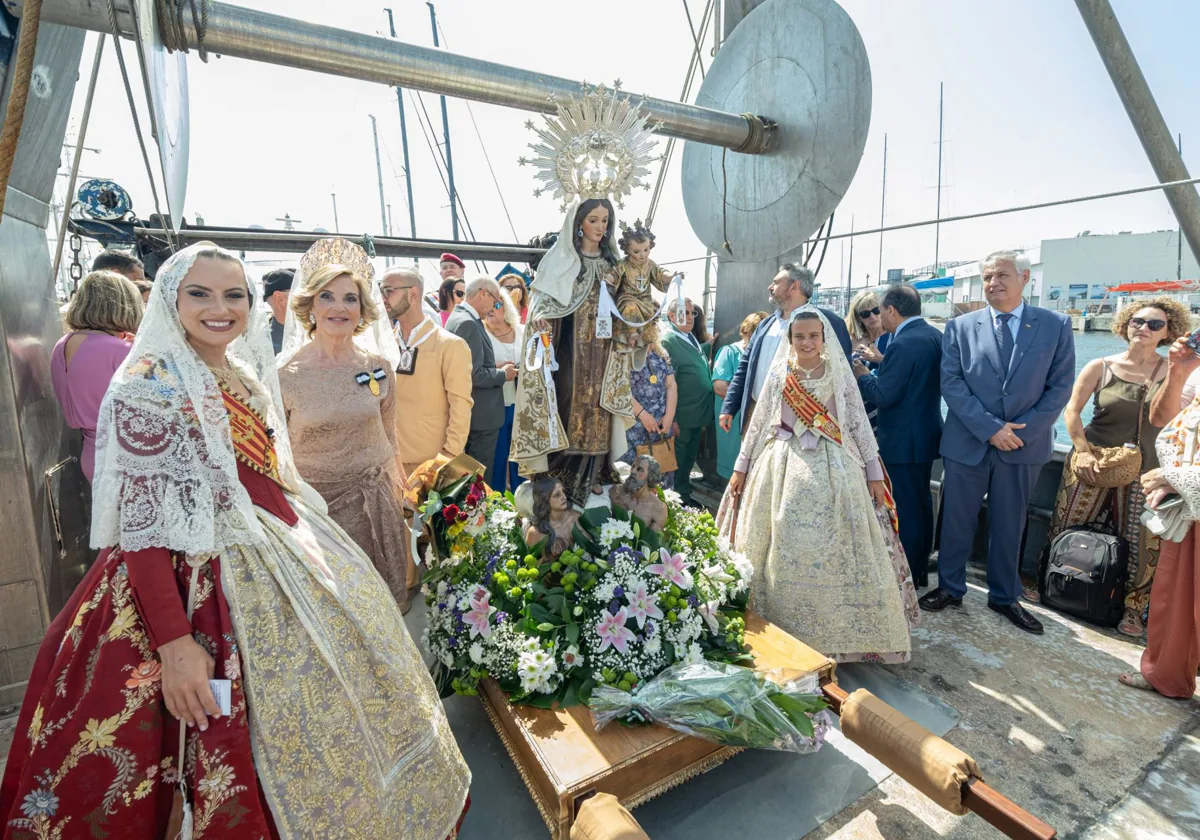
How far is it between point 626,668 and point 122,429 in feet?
5.99

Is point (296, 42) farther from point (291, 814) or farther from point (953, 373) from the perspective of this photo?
point (953, 373)

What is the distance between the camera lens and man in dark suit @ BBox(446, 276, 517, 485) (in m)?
4.07

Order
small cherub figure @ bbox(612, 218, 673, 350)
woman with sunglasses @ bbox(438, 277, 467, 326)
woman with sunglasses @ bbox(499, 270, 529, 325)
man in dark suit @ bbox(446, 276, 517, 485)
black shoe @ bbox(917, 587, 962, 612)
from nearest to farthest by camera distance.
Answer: small cherub figure @ bbox(612, 218, 673, 350) < black shoe @ bbox(917, 587, 962, 612) < man in dark suit @ bbox(446, 276, 517, 485) < woman with sunglasses @ bbox(438, 277, 467, 326) < woman with sunglasses @ bbox(499, 270, 529, 325)

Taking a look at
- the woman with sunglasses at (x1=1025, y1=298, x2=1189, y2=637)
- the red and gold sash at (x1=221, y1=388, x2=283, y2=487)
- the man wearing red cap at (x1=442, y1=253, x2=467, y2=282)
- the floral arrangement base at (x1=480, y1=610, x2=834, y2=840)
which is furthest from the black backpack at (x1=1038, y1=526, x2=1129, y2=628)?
the man wearing red cap at (x1=442, y1=253, x2=467, y2=282)

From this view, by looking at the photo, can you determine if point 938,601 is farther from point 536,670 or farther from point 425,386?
point 425,386

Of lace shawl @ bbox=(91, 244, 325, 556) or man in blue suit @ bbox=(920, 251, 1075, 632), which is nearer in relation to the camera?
lace shawl @ bbox=(91, 244, 325, 556)

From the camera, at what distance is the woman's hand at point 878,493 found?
3.17 m

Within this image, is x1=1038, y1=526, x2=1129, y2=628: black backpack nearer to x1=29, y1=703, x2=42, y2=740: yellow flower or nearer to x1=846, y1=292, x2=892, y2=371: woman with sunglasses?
x1=846, y1=292, x2=892, y2=371: woman with sunglasses

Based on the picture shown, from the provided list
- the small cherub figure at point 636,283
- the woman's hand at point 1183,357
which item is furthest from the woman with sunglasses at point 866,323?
the small cherub figure at point 636,283

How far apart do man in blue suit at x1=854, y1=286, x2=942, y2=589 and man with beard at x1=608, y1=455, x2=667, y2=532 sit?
185cm

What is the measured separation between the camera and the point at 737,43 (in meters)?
4.66

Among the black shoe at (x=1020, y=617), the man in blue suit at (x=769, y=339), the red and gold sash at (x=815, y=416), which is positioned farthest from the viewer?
the man in blue suit at (x=769, y=339)

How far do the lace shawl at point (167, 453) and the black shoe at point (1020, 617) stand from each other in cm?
397

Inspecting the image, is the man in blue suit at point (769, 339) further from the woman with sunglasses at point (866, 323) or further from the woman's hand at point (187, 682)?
the woman's hand at point (187, 682)
